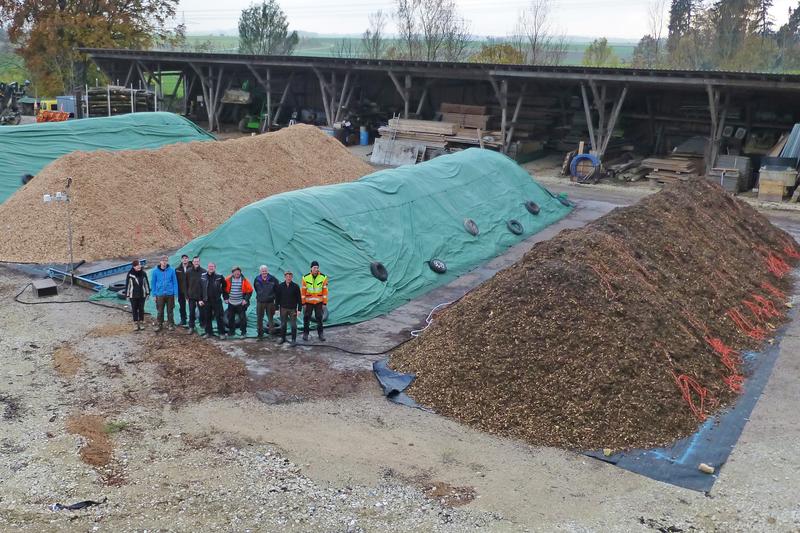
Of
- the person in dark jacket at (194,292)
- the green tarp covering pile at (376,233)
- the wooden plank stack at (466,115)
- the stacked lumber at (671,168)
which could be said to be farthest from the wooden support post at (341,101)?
the person in dark jacket at (194,292)

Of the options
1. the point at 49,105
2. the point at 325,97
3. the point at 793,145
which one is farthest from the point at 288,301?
the point at 49,105

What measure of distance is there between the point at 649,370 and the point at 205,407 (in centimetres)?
567

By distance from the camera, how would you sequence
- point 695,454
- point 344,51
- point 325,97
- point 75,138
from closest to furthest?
point 695,454 → point 75,138 → point 325,97 → point 344,51

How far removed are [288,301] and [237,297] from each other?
2.79 feet

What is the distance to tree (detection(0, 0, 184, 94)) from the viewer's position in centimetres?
4172

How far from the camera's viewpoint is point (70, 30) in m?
41.9

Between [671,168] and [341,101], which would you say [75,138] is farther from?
[671,168]

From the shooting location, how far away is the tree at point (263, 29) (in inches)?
2387

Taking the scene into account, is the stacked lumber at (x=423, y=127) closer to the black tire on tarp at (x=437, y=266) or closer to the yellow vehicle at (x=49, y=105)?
the black tire on tarp at (x=437, y=266)

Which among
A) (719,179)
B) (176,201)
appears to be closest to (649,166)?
(719,179)

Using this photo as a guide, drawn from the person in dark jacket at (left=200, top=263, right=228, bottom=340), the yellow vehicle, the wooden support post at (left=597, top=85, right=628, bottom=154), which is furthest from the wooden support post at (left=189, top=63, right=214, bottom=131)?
the person in dark jacket at (left=200, top=263, right=228, bottom=340)

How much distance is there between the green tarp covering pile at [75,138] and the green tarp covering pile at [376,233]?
910 centimetres

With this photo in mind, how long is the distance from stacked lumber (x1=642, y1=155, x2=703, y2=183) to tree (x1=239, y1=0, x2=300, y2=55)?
133 feet

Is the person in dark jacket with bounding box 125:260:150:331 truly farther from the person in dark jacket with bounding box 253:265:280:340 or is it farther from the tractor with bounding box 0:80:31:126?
the tractor with bounding box 0:80:31:126
